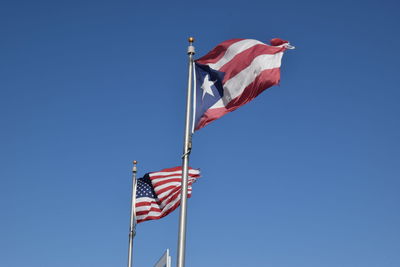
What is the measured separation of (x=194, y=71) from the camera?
1773cm

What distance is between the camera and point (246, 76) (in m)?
16.9

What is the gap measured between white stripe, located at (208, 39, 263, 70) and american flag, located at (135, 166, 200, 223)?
6787 millimetres

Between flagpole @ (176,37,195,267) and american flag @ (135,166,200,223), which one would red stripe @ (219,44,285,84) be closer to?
flagpole @ (176,37,195,267)

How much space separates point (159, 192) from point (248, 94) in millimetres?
8598

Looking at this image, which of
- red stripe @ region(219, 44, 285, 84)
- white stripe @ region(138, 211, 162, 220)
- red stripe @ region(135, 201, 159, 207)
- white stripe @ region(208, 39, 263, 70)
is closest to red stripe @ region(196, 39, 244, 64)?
white stripe @ region(208, 39, 263, 70)

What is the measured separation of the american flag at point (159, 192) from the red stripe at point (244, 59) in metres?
6.88

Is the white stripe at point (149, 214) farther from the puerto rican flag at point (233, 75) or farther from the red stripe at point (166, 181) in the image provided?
the puerto rican flag at point (233, 75)

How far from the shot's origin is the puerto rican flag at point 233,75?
54.4ft

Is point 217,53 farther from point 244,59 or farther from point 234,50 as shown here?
point 244,59

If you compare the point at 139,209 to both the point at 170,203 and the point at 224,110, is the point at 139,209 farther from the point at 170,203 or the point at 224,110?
the point at 224,110

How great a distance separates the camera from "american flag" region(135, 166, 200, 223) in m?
23.4

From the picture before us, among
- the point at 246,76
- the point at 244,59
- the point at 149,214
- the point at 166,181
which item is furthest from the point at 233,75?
the point at 149,214

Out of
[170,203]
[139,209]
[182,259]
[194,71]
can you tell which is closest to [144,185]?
[139,209]

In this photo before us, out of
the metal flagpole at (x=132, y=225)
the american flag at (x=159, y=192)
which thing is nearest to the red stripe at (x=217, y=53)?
the american flag at (x=159, y=192)
